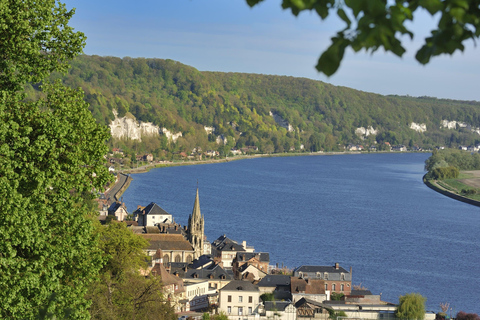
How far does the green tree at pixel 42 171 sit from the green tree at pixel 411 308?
55.2 ft

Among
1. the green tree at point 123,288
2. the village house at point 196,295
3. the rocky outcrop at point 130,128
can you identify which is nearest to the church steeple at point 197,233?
the village house at point 196,295

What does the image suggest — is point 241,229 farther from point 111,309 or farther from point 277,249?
point 111,309

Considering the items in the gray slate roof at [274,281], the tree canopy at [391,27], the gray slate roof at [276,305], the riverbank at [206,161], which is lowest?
the riverbank at [206,161]

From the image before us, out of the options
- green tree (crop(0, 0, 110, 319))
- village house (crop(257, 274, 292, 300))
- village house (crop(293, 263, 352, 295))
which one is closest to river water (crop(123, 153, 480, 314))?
village house (crop(293, 263, 352, 295))

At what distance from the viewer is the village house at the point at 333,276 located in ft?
88.1

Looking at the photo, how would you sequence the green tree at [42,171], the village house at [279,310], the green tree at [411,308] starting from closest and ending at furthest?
the green tree at [42,171], the green tree at [411,308], the village house at [279,310]

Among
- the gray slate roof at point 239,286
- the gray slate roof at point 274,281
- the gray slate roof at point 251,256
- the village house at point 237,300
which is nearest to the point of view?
the village house at point 237,300

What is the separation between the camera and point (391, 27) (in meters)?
1.80

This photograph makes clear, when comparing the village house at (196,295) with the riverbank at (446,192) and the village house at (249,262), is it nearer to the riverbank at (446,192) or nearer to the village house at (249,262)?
the village house at (249,262)

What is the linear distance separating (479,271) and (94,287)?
24404 mm

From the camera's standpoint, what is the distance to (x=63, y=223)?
6855mm

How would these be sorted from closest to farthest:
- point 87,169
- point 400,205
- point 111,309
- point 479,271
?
1. point 87,169
2. point 111,309
3. point 479,271
4. point 400,205

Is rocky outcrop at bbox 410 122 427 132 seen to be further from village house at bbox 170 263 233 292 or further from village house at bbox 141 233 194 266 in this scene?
village house at bbox 170 263 233 292

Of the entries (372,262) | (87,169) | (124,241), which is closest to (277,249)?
(372,262)
